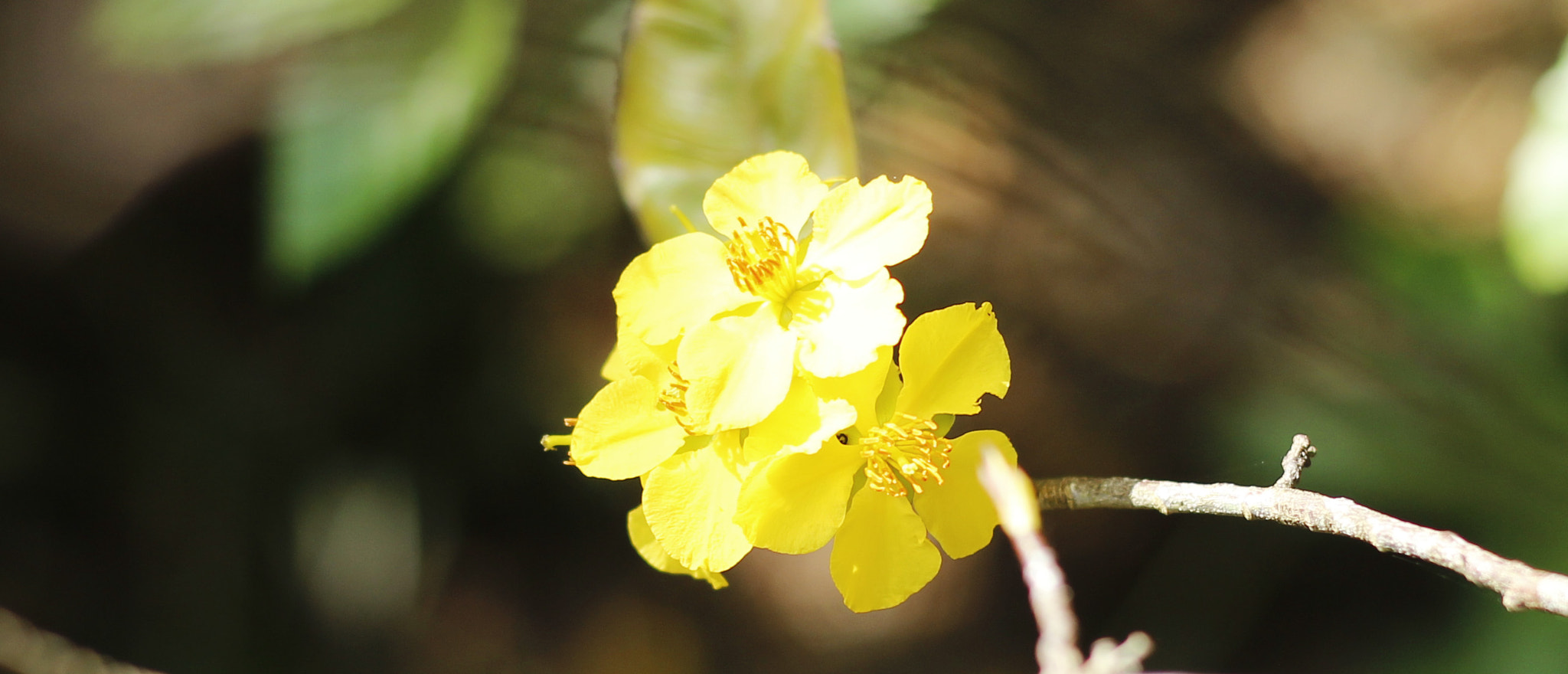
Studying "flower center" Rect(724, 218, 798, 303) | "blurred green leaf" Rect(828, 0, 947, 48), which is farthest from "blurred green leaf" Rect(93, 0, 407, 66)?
"flower center" Rect(724, 218, 798, 303)

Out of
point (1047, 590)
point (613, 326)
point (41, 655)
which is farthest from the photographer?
point (613, 326)

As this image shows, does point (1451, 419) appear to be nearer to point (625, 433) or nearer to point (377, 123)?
point (625, 433)

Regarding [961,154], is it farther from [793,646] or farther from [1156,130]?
[793,646]

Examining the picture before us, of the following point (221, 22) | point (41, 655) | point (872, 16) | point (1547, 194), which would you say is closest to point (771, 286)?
point (872, 16)

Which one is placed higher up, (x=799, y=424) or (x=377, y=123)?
(x=799, y=424)

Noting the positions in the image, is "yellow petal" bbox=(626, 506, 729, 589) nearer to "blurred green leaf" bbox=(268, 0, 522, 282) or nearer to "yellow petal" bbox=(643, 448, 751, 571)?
"yellow petal" bbox=(643, 448, 751, 571)

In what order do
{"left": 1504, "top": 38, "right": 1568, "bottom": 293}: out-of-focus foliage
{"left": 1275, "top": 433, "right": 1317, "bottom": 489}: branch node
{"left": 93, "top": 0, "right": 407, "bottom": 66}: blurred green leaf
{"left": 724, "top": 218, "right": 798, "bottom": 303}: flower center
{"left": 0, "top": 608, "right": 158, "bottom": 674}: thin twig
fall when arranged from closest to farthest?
{"left": 1275, "top": 433, "right": 1317, "bottom": 489}: branch node, {"left": 724, "top": 218, "right": 798, "bottom": 303}: flower center, {"left": 1504, "top": 38, "right": 1568, "bottom": 293}: out-of-focus foliage, {"left": 0, "top": 608, "right": 158, "bottom": 674}: thin twig, {"left": 93, "top": 0, "right": 407, "bottom": 66}: blurred green leaf
